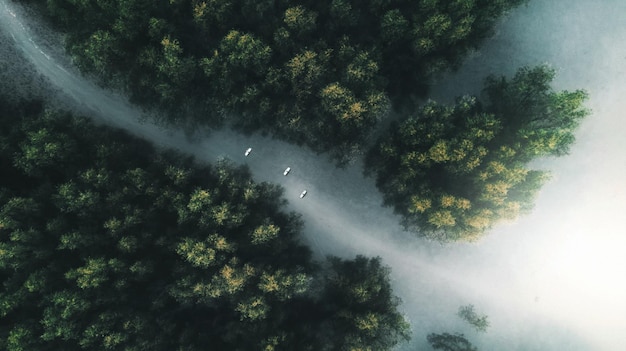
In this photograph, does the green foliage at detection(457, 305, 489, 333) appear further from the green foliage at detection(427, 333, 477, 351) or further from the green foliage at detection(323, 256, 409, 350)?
the green foliage at detection(323, 256, 409, 350)

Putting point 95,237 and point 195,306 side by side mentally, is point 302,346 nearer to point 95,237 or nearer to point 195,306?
point 195,306

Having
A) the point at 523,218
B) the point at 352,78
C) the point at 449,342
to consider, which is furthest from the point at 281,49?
the point at 449,342

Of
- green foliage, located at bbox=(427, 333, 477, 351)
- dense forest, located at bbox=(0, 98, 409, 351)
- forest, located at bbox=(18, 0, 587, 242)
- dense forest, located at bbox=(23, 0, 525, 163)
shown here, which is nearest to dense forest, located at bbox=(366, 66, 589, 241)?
forest, located at bbox=(18, 0, 587, 242)

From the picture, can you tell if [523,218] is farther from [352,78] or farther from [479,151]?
[352,78]

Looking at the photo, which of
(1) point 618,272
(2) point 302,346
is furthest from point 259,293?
(1) point 618,272

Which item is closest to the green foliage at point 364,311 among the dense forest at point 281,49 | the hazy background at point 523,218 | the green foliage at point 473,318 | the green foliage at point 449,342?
the hazy background at point 523,218

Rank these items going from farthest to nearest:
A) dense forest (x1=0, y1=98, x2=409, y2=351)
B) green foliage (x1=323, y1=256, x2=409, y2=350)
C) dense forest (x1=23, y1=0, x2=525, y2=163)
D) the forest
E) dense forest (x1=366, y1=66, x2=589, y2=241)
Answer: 1. green foliage (x1=323, y1=256, x2=409, y2=350)
2. dense forest (x1=366, y1=66, x2=589, y2=241)
3. the forest
4. dense forest (x1=23, y1=0, x2=525, y2=163)
5. dense forest (x1=0, y1=98, x2=409, y2=351)

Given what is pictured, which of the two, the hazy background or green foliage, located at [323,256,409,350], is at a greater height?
the hazy background
